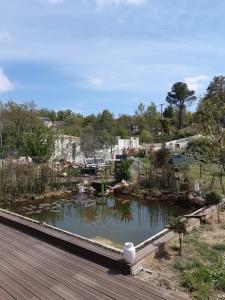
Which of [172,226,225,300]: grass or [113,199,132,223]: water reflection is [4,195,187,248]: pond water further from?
[172,226,225,300]: grass

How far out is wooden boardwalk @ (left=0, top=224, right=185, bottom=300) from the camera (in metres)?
3.26

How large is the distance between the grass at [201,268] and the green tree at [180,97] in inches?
1429

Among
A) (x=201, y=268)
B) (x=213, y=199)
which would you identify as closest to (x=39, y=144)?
(x=213, y=199)

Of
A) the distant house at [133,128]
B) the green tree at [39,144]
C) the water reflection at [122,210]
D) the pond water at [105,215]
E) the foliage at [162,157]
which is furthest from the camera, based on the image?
the distant house at [133,128]

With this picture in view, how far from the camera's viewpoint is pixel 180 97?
134 ft

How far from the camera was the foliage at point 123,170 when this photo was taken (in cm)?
1052

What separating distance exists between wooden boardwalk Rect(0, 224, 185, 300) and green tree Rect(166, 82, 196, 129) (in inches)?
1459

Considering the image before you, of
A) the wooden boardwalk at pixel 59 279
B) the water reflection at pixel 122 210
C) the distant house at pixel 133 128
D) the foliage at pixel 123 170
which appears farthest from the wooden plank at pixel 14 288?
the distant house at pixel 133 128

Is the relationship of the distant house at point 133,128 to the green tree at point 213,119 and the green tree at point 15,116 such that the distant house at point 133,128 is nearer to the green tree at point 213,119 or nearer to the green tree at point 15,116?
the green tree at point 15,116

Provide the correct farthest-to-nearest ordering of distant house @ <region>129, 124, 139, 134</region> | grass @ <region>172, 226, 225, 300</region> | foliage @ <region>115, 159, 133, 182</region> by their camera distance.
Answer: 1. distant house @ <region>129, 124, 139, 134</region>
2. foliage @ <region>115, 159, 133, 182</region>
3. grass @ <region>172, 226, 225, 300</region>

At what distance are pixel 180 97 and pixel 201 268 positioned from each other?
1517 inches

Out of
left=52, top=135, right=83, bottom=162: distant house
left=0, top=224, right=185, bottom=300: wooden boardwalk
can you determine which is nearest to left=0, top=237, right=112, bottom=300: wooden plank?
left=0, top=224, right=185, bottom=300: wooden boardwalk

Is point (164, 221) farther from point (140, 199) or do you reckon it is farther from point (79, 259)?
point (79, 259)

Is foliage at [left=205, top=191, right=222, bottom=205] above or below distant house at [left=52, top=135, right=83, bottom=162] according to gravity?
below
